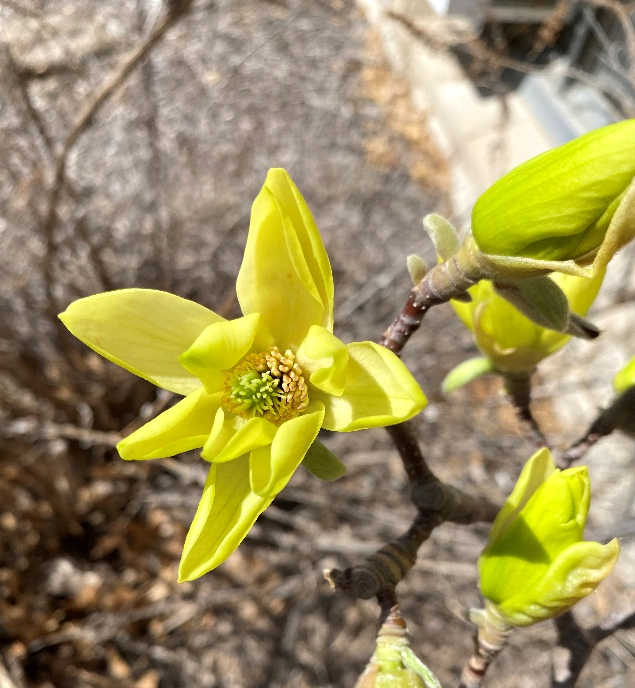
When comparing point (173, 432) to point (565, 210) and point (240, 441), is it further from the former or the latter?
point (565, 210)

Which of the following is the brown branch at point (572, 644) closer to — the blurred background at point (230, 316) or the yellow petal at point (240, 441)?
the blurred background at point (230, 316)

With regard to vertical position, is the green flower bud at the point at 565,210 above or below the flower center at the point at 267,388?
above

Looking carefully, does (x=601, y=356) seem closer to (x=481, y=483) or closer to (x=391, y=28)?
(x=481, y=483)

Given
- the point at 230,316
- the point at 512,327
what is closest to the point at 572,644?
the point at 512,327

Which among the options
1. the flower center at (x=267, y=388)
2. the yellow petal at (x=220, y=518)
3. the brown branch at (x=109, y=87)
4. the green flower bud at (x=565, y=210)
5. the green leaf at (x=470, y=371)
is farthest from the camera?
the brown branch at (x=109, y=87)

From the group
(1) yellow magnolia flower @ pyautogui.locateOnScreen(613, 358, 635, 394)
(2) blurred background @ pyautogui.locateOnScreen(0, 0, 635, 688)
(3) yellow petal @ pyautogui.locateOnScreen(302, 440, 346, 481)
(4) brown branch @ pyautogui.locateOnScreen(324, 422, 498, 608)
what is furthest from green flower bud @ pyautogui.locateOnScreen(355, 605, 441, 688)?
(2) blurred background @ pyautogui.locateOnScreen(0, 0, 635, 688)

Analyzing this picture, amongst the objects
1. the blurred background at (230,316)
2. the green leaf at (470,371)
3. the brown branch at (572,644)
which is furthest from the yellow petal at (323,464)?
the blurred background at (230,316)

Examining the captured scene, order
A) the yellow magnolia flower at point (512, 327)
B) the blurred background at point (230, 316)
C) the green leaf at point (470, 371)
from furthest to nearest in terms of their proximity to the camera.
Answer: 1. the blurred background at point (230, 316)
2. the green leaf at point (470, 371)
3. the yellow magnolia flower at point (512, 327)
